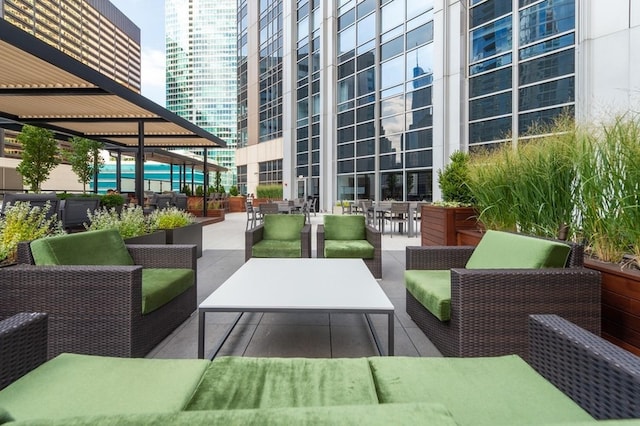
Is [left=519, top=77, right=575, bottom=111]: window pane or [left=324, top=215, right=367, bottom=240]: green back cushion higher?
[left=519, top=77, right=575, bottom=111]: window pane

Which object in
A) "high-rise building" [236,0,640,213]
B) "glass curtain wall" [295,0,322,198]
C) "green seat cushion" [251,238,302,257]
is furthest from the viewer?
"glass curtain wall" [295,0,322,198]

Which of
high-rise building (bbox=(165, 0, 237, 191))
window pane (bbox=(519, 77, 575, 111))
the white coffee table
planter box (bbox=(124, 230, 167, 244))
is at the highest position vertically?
high-rise building (bbox=(165, 0, 237, 191))

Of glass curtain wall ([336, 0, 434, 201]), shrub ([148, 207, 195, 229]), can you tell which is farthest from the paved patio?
glass curtain wall ([336, 0, 434, 201])

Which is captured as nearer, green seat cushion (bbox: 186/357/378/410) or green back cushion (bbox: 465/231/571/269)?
green seat cushion (bbox: 186/357/378/410)

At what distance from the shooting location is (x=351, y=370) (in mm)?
1199

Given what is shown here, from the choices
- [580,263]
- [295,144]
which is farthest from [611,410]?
[295,144]

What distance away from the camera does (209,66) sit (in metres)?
60.3

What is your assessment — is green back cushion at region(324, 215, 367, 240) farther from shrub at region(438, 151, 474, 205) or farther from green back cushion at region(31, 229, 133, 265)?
green back cushion at region(31, 229, 133, 265)

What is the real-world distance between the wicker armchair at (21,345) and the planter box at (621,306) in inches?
110

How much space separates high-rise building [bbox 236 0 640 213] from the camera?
6.84 m

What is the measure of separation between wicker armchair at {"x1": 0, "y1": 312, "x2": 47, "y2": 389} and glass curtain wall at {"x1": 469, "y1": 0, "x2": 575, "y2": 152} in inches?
333

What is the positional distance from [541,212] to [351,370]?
258cm

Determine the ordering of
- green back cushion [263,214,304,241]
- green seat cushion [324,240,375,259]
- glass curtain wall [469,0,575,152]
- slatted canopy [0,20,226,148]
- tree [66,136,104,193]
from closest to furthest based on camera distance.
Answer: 1. green seat cushion [324,240,375,259]
2. slatted canopy [0,20,226,148]
3. green back cushion [263,214,304,241]
4. glass curtain wall [469,0,575,152]
5. tree [66,136,104,193]

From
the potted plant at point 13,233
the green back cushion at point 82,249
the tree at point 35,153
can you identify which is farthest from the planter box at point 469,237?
the tree at point 35,153
